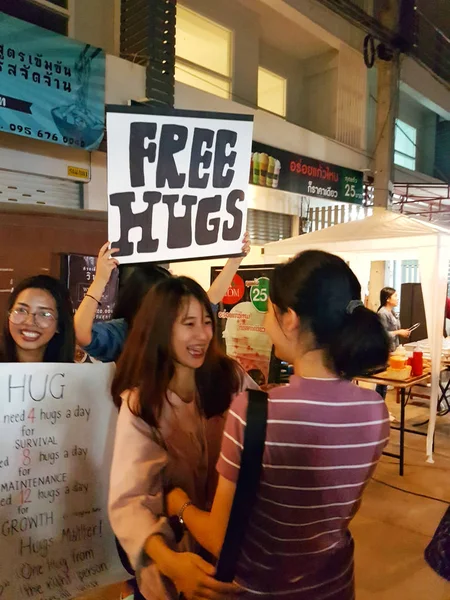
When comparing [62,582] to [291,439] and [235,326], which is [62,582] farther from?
[235,326]

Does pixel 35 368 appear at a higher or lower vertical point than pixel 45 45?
lower

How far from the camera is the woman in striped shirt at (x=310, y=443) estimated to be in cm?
97

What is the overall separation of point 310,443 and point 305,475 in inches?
2.8

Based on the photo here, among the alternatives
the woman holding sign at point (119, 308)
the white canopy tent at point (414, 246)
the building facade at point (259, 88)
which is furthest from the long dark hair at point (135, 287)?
the building facade at point (259, 88)

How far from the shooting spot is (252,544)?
103 centimetres

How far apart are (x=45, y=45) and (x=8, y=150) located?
1070 millimetres

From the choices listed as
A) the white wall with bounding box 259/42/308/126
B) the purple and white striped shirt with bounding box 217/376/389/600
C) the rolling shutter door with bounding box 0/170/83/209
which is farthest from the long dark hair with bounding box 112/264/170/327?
the white wall with bounding box 259/42/308/126

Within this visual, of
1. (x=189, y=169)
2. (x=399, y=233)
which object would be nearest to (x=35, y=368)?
(x=189, y=169)

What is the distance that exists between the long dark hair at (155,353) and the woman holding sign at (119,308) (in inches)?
19.0

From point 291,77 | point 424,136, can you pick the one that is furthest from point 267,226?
point 424,136

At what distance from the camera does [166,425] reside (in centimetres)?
132

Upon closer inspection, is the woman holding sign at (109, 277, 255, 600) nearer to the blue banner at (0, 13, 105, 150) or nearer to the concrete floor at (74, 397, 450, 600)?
the concrete floor at (74, 397, 450, 600)

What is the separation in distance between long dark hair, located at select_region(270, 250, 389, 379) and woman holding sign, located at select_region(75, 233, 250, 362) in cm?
86

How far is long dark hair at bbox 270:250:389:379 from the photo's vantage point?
105 centimetres
